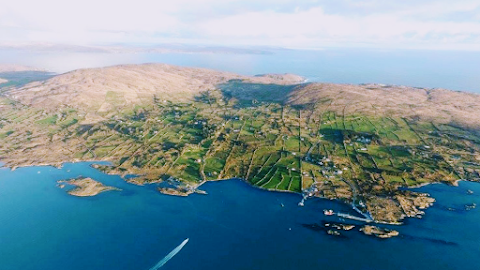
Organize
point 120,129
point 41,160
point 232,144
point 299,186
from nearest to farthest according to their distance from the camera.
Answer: point 299,186, point 41,160, point 232,144, point 120,129

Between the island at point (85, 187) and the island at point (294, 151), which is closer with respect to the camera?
the island at point (294, 151)

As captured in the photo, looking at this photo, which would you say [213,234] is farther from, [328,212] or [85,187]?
[85,187]


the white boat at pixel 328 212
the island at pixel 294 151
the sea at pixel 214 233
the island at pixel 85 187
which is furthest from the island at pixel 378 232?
the island at pixel 85 187

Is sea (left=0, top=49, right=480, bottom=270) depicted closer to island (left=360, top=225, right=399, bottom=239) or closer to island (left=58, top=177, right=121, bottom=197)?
island (left=360, top=225, right=399, bottom=239)

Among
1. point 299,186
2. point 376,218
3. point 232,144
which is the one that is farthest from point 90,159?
point 376,218

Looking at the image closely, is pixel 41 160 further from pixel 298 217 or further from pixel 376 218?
pixel 376 218

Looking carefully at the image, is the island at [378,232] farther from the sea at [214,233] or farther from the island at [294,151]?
the island at [294,151]

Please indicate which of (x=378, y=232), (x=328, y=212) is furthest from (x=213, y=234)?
(x=378, y=232)
